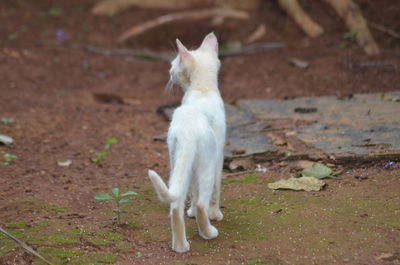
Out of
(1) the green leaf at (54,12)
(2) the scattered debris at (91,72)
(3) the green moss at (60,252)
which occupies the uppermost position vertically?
(3) the green moss at (60,252)

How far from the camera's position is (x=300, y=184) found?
14.9ft

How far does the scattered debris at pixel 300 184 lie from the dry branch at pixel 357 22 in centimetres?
475

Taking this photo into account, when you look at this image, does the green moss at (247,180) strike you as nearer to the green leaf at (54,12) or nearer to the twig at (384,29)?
the twig at (384,29)

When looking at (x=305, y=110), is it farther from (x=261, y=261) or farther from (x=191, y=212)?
(x=261, y=261)

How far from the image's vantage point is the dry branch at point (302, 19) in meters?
9.69

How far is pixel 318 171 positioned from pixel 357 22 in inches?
200

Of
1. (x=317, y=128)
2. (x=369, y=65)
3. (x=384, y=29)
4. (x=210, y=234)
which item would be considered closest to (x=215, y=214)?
(x=210, y=234)

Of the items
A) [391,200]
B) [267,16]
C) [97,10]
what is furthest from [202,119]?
[97,10]

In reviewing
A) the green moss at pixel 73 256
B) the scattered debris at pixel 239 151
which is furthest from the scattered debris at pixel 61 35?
the green moss at pixel 73 256

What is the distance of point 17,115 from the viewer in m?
7.16

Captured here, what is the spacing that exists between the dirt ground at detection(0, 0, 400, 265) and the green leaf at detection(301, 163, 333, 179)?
13 cm

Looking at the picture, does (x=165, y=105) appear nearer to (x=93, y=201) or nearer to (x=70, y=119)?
(x=70, y=119)

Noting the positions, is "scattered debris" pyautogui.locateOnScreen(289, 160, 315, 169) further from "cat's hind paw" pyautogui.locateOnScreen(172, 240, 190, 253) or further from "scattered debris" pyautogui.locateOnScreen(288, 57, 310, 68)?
"scattered debris" pyautogui.locateOnScreen(288, 57, 310, 68)

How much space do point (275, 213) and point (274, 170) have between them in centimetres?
111
